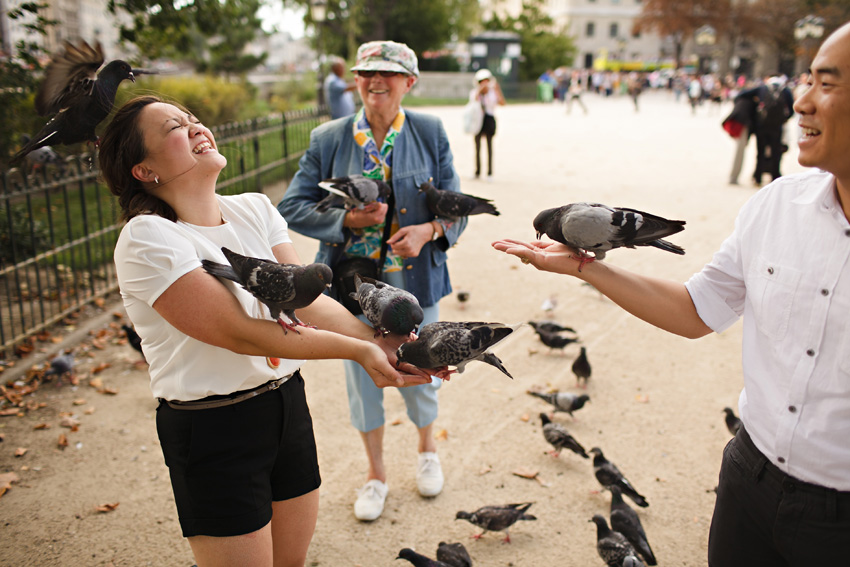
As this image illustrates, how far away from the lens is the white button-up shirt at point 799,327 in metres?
1.92

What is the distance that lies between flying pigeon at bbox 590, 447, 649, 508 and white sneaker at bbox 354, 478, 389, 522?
4.76 ft

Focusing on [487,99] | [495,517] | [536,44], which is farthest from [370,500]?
[536,44]

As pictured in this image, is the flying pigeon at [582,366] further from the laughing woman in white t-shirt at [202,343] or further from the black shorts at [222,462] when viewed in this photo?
the black shorts at [222,462]

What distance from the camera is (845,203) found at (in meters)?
1.98

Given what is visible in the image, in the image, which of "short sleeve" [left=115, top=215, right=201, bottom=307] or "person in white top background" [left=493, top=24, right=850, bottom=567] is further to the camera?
"short sleeve" [left=115, top=215, right=201, bottom=307]

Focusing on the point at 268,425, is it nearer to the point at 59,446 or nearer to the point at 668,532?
the point at 668,532

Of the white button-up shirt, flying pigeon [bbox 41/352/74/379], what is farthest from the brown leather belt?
flying pigeon [bbox 41/352/74/379]

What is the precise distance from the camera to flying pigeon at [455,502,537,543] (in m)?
3.85

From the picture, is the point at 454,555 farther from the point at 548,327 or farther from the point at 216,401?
the point at 548,327

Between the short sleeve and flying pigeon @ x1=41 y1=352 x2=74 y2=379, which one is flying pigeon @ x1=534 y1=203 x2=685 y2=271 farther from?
flying pigeon @ x1=41 y1=352 x2=74 y2=379

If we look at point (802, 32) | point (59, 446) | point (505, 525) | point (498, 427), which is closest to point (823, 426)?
point (505, 525)

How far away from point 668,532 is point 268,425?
111 inches

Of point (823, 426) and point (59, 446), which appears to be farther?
point (59, 446)

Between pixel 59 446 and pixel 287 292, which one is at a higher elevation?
pixel 287 292
